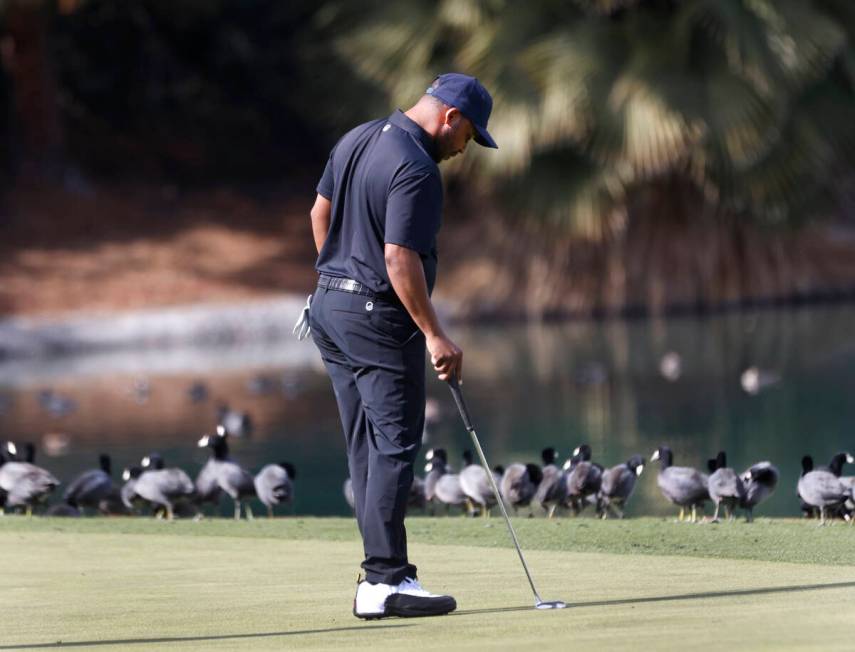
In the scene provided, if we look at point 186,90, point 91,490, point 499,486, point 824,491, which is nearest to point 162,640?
point 824,491

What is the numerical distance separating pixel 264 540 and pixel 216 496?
344cm

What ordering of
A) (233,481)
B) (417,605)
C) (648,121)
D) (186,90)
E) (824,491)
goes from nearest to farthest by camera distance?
(417,605)
(824,491)
(233,481)
(648,121)
(186,90)

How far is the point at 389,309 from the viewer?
5672mm

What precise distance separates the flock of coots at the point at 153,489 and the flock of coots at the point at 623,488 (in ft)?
1.88

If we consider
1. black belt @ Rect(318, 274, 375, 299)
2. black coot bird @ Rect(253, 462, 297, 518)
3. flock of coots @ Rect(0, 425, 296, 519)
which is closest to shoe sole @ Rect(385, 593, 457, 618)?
black belt @ Rect(318, 274, 375, 299)

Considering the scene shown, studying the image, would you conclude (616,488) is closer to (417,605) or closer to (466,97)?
(417,605)

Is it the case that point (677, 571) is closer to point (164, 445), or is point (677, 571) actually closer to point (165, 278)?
point (164, 445)

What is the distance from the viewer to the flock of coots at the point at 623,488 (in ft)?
30.6

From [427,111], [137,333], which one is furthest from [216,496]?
[137,333]

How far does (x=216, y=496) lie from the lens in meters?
11.1

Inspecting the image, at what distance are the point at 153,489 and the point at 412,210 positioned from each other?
18.2ft

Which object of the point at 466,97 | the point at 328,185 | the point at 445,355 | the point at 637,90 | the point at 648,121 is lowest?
the point at 445,355

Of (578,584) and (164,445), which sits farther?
(164,445)

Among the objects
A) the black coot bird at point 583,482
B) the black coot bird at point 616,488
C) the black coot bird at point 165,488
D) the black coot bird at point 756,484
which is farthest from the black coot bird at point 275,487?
the black coot bird at point 756,484
